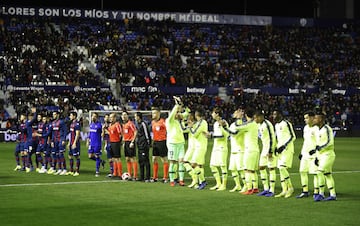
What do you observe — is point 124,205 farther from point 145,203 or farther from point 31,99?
point 31,99

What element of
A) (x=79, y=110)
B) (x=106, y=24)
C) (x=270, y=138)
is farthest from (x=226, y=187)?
(x=106, y=24)

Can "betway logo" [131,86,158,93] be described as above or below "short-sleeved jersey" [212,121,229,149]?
above

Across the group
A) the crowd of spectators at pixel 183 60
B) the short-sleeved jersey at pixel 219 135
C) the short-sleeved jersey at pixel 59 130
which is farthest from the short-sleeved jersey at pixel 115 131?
the crowd of spectators at pixel 183 60

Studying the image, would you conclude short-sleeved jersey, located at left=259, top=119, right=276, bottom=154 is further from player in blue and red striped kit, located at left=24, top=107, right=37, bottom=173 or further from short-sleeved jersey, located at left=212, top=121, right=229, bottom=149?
player in blue and red striped kit, located at left=24, top=107, right=37, bottom=173

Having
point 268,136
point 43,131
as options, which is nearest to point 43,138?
point 43,131

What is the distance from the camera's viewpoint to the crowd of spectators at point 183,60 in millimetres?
52531

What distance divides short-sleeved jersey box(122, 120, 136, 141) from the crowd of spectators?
2797cm

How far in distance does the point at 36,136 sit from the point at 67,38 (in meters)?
31.7

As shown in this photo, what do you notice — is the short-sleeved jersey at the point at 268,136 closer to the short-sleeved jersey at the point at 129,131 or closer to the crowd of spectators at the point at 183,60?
→ the short-sleeved jersey at the point at 129,131

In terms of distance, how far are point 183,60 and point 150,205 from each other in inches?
1769

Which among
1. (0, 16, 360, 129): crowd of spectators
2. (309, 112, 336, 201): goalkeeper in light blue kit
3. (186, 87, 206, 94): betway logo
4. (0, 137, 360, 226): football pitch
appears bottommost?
(0, 137, 360, 226): football pitch

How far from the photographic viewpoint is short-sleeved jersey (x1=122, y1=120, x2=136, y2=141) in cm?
2258

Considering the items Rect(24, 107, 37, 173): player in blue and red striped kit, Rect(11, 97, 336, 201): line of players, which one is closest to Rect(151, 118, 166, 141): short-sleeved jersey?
Rect(11, 97, 336, 201): line of players

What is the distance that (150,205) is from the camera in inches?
629
